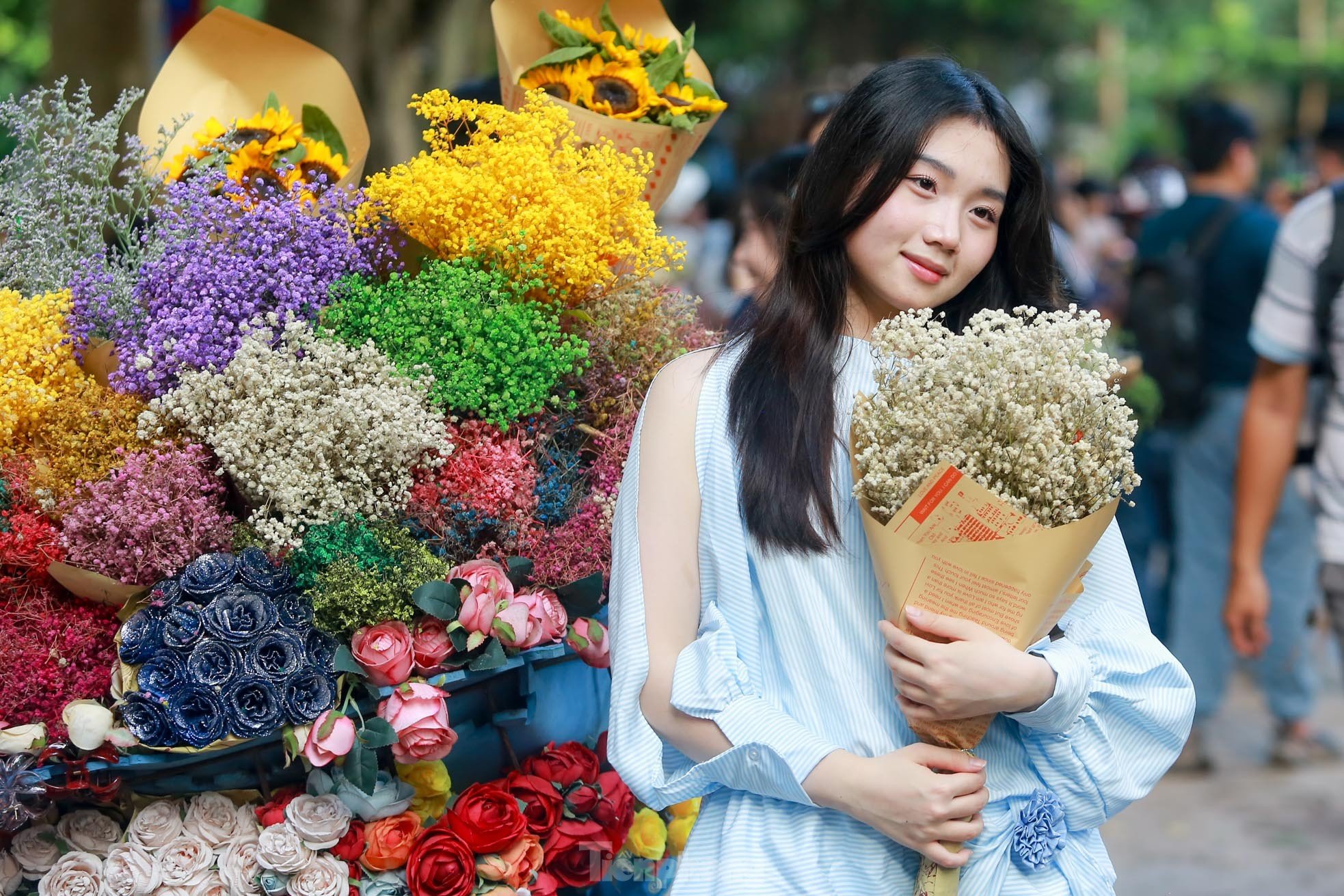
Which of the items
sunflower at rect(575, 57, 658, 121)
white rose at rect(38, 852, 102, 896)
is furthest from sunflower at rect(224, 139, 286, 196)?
white rose at rect(38, 852, 102, 896)

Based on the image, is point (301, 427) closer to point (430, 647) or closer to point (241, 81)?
point (430, 647)

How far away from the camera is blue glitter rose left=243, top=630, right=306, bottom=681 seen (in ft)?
6.69

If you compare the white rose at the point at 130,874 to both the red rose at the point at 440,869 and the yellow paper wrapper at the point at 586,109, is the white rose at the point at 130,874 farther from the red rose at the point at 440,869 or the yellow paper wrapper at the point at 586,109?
the yellow paper wrapper at the point at 586,109

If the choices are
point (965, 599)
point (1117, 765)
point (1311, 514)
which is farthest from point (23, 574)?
point (1311, 514)

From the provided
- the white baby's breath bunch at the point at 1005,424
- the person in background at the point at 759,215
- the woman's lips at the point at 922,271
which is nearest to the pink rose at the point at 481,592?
the white baby's breath bunch at the point at 1005,424

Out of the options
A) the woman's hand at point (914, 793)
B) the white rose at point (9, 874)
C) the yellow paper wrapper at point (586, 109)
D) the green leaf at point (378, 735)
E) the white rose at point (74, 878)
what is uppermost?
the yellow paper wrapper at point (586, 109)

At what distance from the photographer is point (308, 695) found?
2068mm

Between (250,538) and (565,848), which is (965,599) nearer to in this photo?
(565,848)

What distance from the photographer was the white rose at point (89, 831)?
213 centimetres

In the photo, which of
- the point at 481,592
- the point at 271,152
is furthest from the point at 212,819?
the point at 271,152

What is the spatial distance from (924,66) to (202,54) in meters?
1.55

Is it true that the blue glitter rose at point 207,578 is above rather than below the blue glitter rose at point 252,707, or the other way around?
above

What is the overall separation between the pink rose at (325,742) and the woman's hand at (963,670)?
859 millimetres

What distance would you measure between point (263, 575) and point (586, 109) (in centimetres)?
Answer: 114
